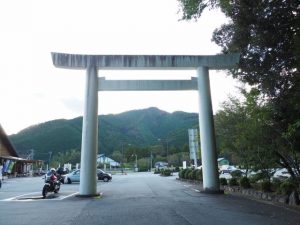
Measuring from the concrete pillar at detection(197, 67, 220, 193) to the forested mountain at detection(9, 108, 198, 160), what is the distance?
57.2 meters

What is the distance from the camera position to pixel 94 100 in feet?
50.1

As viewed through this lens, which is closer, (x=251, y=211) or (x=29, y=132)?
(x=251, y=211)

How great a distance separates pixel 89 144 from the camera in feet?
48.3

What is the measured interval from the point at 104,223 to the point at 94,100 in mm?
7934

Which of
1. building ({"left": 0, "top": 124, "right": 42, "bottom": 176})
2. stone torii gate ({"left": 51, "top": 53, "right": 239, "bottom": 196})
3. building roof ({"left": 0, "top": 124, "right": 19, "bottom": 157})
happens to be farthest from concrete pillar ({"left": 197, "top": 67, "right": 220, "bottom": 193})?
building roof ({"left": 0, "top": 124, "right": 19, "bottom": 157})

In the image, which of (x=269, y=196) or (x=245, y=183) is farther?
(x=245, y=183)

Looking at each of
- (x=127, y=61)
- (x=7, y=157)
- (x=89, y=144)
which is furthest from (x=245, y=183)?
(x=7, y=157)

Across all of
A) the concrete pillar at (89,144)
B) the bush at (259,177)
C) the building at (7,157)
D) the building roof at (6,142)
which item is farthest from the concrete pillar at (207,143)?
the building roof at (6,142)

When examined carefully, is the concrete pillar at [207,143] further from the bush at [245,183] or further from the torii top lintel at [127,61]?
the torii top lintel at [127,61]

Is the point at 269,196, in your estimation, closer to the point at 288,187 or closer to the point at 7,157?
the point at 288,187

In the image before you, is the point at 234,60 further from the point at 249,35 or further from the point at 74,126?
the point at 74,126

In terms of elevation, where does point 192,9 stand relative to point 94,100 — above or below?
above

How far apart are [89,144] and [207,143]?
510cm

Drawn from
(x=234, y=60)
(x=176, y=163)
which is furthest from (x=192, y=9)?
(x=176, y=163)
